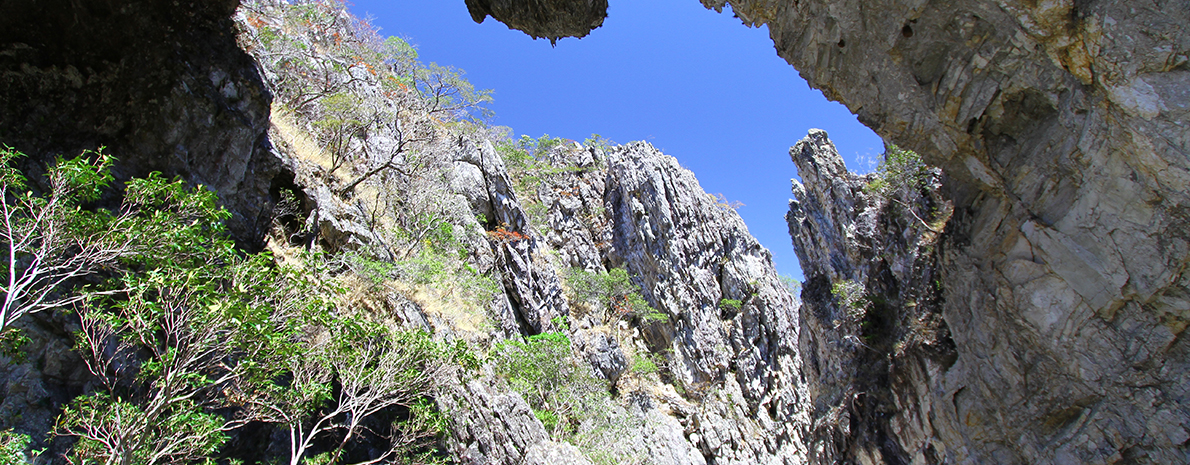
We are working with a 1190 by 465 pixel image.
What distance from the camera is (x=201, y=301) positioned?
15.1 feet

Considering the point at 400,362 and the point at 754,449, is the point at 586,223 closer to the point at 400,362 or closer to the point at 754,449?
→ the point at 754,449

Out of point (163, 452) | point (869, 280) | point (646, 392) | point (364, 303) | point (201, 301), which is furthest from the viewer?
point (646, 392)

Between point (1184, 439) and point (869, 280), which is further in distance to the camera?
point (869, 280)

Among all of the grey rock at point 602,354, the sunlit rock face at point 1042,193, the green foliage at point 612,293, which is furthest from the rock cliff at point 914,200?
the green foliage at point 612,293

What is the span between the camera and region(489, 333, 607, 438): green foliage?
14.1m

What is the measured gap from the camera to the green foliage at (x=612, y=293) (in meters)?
26.6

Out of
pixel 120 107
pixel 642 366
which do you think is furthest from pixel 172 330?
pixel 642 366

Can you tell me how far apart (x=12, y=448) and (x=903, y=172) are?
15731mm

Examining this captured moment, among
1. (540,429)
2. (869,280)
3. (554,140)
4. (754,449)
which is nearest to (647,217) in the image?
(554,140)

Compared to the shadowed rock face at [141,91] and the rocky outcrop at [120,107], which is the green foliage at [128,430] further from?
the shadowed rock face at [141,91]

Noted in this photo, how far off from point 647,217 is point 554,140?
11561mm

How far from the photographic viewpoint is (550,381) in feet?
49.8

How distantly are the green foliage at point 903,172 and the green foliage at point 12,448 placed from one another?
14798 mm

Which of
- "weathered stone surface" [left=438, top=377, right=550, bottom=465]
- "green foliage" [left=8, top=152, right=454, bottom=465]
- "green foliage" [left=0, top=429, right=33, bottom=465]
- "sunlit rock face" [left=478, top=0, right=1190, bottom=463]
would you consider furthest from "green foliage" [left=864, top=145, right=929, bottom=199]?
"green foliage" [left=0, top=429, right=33, bottom=465]
